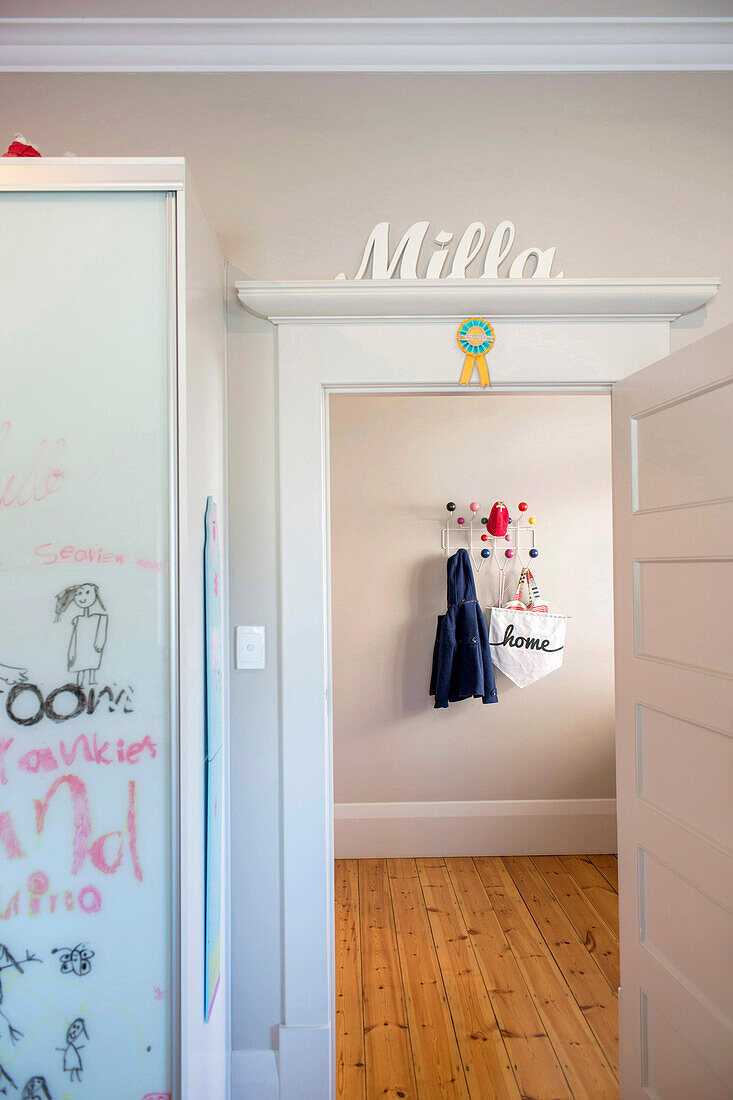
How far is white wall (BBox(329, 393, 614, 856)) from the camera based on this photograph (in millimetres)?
3564

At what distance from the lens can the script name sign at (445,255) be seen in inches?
74.7

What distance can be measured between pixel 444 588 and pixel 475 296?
196 centimetres

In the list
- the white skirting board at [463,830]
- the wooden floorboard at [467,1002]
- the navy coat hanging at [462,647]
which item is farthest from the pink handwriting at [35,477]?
the white skirting board at [463,830]

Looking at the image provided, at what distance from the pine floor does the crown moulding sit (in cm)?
209

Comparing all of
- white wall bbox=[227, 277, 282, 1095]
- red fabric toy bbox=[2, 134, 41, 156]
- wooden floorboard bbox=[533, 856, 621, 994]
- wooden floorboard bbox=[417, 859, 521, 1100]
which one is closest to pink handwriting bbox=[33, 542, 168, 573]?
white wall bbox=[227, 277, 282, 1095]

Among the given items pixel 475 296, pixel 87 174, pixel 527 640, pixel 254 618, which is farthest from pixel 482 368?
pixel 527 640

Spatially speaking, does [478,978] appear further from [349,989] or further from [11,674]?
[11,674]

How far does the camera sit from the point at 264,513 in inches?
75.9

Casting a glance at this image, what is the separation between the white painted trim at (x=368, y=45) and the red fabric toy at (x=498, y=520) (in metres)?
1.86

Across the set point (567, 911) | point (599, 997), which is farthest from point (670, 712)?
point (567, 911)

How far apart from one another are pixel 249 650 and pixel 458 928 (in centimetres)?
169

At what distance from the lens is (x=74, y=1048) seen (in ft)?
4.46

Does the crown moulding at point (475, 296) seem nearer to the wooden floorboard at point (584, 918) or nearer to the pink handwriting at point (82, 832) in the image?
the pink handwriting at point (82, 832)

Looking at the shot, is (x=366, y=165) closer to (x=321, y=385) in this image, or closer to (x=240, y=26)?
(x=240, y=26)
